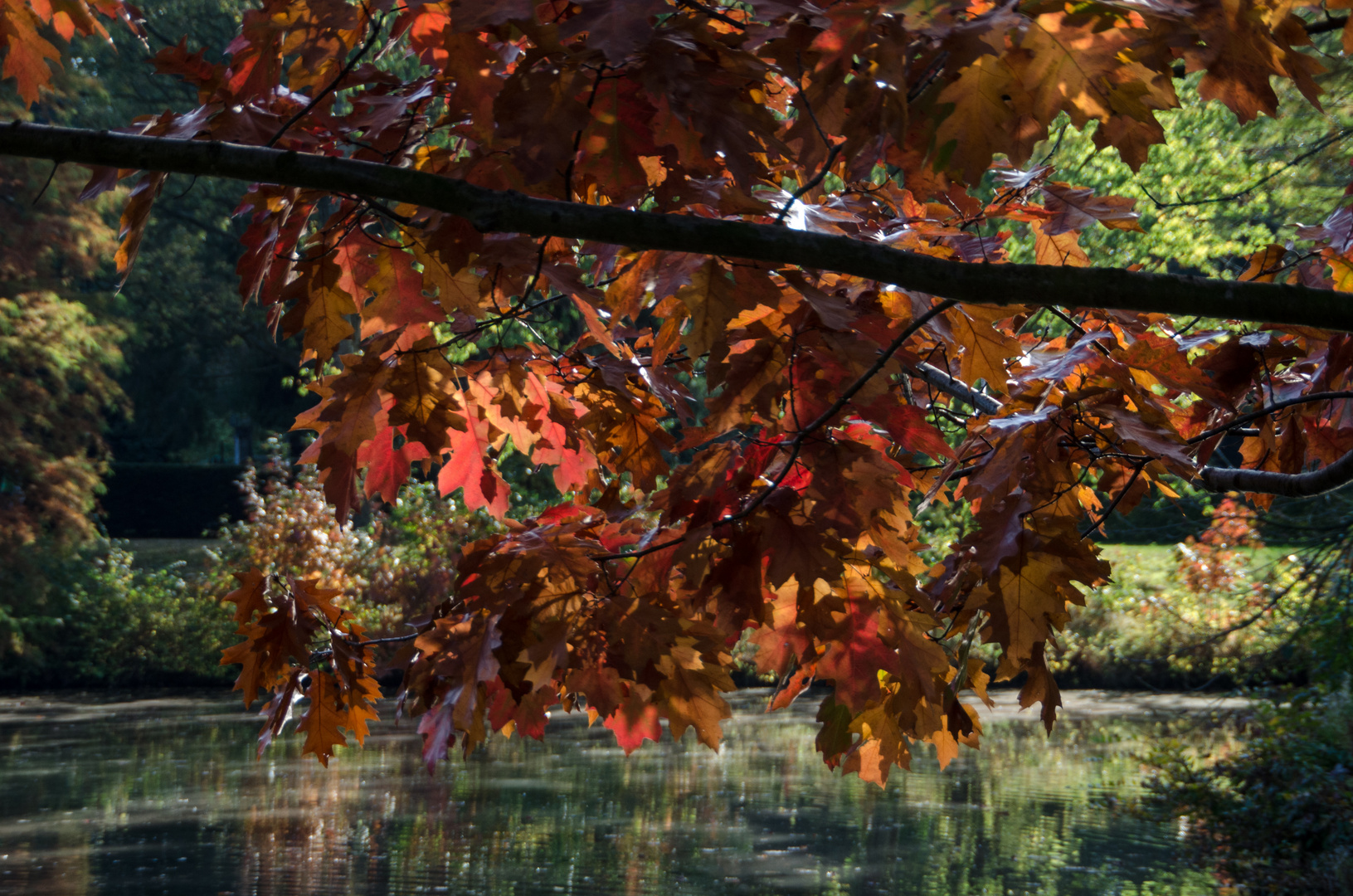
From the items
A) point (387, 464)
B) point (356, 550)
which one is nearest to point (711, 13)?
point (387, 464)

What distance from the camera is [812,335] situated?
5.60ft

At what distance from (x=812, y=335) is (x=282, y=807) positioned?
6.62 metres

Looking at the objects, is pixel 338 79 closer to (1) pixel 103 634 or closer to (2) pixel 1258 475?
(2) pixel 1258 475

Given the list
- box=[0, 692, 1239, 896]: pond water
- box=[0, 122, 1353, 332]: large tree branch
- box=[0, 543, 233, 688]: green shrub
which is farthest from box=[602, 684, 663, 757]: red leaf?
box=[0, 543, 233, 688]: green shrub

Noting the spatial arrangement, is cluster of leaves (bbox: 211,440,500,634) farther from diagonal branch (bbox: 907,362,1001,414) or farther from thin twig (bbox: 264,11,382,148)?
thin twig (bbox: 264,11,382,148)

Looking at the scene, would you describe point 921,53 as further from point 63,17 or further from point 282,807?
point 282,807

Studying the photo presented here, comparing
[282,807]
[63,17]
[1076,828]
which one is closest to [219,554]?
[282,807]

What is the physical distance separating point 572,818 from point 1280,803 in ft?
13.6

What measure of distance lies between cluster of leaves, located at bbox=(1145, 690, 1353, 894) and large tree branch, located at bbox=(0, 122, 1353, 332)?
16.8 ft

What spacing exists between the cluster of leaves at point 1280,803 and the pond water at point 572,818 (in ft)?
0.91

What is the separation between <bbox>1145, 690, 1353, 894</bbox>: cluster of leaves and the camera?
5.69 m

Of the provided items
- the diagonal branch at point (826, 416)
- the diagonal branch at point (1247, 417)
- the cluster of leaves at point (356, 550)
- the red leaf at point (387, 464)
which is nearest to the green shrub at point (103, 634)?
the cluster of leaves at point (356, 550)

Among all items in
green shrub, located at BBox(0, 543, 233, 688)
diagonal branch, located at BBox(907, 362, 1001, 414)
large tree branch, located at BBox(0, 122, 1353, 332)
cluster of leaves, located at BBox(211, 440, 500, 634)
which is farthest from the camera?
cluster of leaves, located at BBox(211, 440, 500, 634)

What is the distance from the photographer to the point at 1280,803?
6.20 metres
